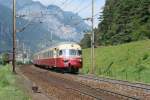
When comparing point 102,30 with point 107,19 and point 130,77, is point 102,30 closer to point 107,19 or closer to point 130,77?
point 107,19

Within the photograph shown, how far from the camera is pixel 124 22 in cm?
9706

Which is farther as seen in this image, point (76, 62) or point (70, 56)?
point (70, 56)

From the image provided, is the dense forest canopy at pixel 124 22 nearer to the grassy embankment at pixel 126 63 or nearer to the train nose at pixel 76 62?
the grassy embankment at pixel 126 63

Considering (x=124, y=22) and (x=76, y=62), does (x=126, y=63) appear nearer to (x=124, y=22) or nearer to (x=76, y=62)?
(x=76, y=62)

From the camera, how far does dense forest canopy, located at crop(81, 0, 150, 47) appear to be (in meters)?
85.7

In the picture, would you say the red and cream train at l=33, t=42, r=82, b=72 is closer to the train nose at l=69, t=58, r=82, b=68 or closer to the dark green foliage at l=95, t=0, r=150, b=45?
the train nose at l=69, t=58, r=82, b=68

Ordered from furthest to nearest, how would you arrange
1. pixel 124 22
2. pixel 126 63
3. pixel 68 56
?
pixel 124 22, pixel 126 63, pixel 68 56

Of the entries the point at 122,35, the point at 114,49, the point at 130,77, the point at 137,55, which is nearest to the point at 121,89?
the point at 130,77

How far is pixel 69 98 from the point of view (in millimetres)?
24156

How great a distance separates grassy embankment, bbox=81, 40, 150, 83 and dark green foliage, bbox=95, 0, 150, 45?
15132mm

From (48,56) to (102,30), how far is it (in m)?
57.2

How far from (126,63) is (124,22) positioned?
44.0 m

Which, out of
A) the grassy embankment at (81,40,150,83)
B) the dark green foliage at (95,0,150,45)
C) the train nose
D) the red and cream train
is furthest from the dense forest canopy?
the train nose

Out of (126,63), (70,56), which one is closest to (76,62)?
(70,56)
